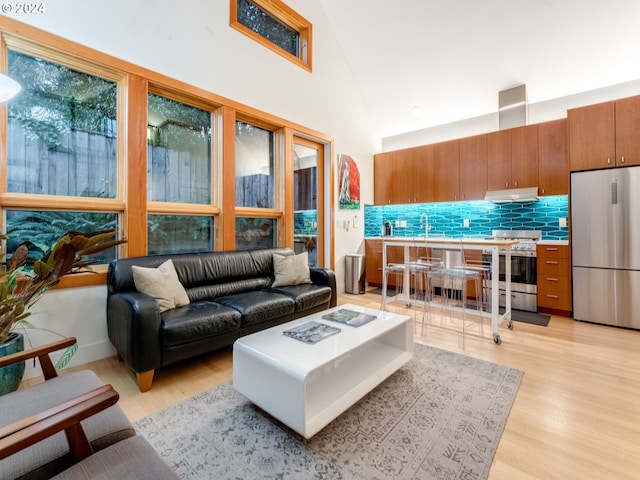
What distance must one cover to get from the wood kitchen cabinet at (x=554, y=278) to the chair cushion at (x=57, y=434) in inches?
174

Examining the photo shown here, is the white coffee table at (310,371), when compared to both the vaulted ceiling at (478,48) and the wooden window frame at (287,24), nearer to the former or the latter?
the wooden window frame at (287,24)

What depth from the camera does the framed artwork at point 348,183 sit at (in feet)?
16.4

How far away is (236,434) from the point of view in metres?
1.59

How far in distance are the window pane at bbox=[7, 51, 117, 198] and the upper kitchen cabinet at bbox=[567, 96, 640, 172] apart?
4987 millimetres

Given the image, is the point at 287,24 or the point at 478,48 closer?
the point at 478,48

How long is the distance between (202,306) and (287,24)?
4.10 metres

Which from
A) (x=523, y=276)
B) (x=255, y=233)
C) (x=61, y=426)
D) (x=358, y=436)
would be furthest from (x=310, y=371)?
(x=523, y=276)

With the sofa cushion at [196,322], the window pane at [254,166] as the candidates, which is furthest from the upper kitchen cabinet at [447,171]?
the sofa cushion at [196,322]

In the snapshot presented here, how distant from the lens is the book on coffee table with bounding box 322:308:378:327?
2.21 metres

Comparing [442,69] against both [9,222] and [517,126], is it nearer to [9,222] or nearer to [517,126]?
[517,126]

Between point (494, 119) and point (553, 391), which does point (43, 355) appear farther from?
point (494, 119)

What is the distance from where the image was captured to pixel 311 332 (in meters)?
2.00

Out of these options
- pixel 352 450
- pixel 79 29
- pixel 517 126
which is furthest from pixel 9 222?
pixel 517 126

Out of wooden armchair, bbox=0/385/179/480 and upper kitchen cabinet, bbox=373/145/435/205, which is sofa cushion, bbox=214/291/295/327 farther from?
upper kitchen cabinet, bbox=373/145/435/205
